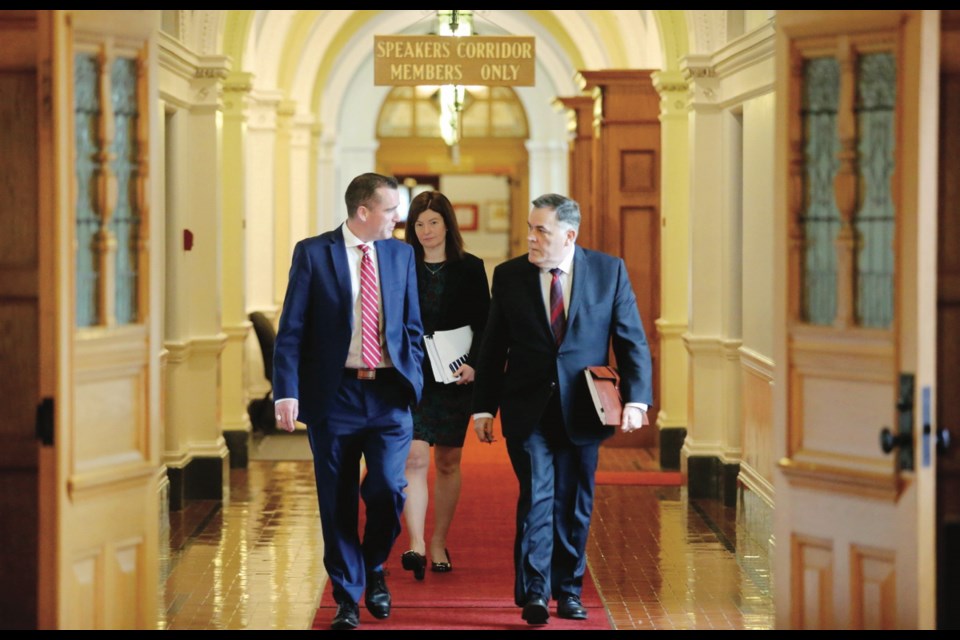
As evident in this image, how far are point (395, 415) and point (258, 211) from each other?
8.57 metres

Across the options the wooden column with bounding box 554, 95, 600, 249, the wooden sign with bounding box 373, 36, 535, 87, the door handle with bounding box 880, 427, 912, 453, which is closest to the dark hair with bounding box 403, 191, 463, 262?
the door handle with bounding box 880, 427, 912, 453

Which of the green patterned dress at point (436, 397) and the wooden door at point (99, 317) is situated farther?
the green patterned dress at point (436, 397)

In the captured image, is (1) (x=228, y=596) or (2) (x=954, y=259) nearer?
(2) (x=954, y=259)

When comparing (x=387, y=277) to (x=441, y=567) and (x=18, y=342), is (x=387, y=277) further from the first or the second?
(x=441, y=567)

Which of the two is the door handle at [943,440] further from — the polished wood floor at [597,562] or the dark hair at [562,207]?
the dark hair at [562,207]

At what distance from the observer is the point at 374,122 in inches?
930

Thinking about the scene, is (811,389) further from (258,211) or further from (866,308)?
(258,211)

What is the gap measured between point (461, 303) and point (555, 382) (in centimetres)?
107

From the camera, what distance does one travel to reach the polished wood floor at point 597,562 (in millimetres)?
6195

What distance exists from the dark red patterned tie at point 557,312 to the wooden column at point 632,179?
5.78 metres

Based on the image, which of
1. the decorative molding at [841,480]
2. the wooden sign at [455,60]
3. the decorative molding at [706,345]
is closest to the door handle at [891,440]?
the decorative molding at [841,480]

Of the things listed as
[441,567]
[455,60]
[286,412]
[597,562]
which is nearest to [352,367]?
[286,412]

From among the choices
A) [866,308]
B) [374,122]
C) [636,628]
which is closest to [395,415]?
[636,628]

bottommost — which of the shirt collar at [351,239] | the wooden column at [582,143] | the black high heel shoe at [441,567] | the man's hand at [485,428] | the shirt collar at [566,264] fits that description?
the black high heel shoe at [441,567]
